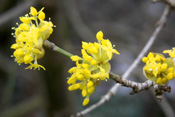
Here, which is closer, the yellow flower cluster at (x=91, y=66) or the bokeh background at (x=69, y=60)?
the yellow flower cluster at (x=91, y=66)

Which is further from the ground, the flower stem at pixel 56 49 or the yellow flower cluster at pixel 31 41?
the yellow flower cluster at pixel 31 41

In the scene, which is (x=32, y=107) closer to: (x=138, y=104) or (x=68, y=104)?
(x=68, y=104)

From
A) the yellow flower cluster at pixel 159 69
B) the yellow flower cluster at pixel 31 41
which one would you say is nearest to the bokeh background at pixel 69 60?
the yellow flower cluster at pixel 31 41

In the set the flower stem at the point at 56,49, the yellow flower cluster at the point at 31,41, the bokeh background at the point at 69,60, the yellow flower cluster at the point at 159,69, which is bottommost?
the yellow flower cluster at the point at 159,69

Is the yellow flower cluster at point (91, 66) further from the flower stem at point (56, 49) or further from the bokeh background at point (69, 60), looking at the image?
the bokeh background at point (69, 60)

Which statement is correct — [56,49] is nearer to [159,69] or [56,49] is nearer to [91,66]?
[91,66]

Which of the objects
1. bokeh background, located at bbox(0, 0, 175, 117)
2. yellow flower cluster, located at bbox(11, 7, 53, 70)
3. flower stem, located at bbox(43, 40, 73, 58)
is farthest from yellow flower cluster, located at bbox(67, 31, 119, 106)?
Result: bokeh background, located at bbox(0, 0, 175, 117)

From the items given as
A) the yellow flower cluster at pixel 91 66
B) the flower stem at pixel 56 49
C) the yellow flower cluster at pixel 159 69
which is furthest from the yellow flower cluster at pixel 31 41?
the yellow flower cluster at pixel 159 69

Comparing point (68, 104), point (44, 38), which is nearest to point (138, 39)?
point (68, 104)
